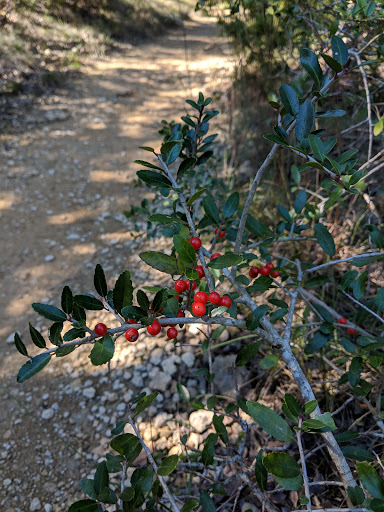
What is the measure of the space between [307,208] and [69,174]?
3252 mm

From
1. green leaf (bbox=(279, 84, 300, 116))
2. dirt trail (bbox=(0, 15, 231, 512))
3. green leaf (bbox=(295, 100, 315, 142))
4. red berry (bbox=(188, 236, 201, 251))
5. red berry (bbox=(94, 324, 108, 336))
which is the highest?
green leaf (bbox=(279, 84, 300, 116))

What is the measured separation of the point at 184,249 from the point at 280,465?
1.88ft

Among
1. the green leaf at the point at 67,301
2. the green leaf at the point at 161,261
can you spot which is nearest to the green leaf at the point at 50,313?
the green leaf at the point at 67,301

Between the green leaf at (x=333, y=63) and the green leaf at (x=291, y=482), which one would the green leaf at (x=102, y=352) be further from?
the green leaf at (x=333, y=63)

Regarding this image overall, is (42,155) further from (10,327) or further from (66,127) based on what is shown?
(10,327)

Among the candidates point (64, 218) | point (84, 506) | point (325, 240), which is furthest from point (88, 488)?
point (64, 218)

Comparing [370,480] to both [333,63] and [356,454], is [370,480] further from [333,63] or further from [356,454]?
[333,63]

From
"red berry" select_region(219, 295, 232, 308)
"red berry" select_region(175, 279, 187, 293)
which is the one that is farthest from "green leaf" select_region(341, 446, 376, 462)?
"red berry" select_region(175, 279, 187, 293)

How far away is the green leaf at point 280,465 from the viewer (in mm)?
829

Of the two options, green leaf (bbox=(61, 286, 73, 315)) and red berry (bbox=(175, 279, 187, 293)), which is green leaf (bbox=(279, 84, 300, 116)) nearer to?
red berry (bbox=(175, 279, 187, 293))

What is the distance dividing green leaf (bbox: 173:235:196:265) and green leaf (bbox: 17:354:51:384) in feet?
1.31

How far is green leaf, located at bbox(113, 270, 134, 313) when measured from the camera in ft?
3.03

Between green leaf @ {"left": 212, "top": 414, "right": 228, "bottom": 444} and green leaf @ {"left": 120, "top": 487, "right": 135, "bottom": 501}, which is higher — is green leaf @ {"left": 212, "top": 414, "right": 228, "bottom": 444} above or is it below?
below

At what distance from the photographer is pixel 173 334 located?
105 centimetres
